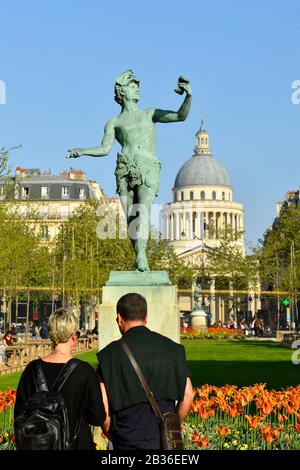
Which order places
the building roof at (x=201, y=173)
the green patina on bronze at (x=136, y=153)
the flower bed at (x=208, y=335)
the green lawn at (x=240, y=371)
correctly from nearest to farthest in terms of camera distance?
the green patina on bronze at (x=136, y=153), the green lawn at (x=240, y=371), the flower bed at (x=208, y=335), the building roof at (x=201, y=173)

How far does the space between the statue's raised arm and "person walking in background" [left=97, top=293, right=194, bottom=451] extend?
17.4 ft

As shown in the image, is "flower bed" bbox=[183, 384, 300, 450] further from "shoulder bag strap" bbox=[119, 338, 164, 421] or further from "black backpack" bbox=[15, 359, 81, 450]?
"black backpack" bbox=[15, 359, 81, 450]

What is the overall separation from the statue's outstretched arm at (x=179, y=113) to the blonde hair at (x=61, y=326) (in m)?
5.59

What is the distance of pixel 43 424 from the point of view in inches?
248

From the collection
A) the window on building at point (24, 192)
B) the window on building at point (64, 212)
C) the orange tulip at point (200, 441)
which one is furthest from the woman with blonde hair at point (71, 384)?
the window on building at point (64, 212)

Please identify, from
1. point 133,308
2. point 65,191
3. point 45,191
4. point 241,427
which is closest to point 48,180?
point 45,191

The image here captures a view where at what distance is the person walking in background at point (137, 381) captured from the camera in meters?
6.92

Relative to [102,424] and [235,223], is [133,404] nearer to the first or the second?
[102,424]

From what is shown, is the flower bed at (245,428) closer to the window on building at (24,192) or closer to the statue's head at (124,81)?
the statue's head at (124,81)

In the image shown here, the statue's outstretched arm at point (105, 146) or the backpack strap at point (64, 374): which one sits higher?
the statue's outstretched arm at point (105, 146)

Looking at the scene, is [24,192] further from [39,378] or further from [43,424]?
[43,424]
